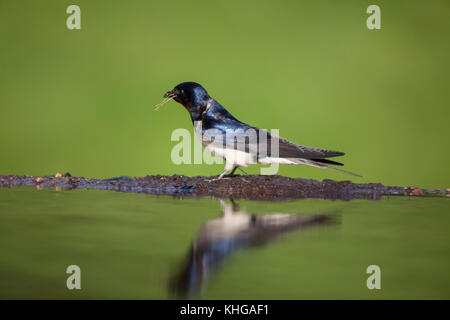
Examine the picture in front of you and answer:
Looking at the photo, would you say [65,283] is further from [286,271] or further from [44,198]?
[44,198]

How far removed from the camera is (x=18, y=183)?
1917mm

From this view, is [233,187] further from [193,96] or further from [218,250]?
[218,250]

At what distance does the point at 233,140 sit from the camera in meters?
2.08

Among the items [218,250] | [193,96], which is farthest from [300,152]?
[218,250]

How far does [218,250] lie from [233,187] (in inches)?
37.5

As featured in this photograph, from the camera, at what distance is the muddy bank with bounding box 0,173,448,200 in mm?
1712

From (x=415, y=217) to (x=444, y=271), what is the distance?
56 cm

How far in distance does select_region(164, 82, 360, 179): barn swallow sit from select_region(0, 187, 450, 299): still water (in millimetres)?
547

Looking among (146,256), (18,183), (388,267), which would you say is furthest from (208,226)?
(18,183)

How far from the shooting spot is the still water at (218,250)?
608mm

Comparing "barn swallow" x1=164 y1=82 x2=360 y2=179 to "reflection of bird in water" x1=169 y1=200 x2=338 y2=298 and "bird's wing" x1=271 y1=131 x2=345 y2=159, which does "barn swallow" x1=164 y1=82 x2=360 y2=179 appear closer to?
"bird's wing" x1=271 y1=131 x2=345 y2=159

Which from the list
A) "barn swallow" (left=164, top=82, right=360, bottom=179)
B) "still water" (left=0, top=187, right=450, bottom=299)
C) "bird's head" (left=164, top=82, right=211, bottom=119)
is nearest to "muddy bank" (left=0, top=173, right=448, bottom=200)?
"barn swallow" (left=164, top=82, right=360, bottom=179)

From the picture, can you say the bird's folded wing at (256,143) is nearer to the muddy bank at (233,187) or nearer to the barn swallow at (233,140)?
the barn swallow at (233,140)

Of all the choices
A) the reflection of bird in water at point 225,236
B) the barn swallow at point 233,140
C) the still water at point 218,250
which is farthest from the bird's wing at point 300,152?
the reflection of bird in water at point 225,236
